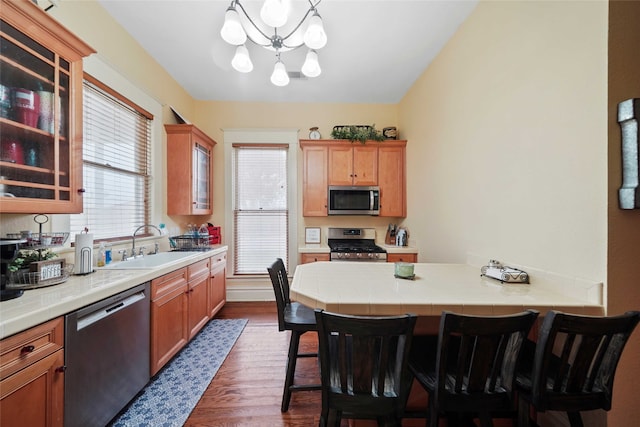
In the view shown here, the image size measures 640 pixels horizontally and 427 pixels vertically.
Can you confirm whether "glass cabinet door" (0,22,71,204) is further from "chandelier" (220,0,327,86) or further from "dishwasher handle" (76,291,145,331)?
"chandelier" (220,0,327,86)

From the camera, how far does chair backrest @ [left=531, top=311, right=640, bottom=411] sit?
3.02 feet

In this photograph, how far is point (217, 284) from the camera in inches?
122

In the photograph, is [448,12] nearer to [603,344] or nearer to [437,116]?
[437,116]

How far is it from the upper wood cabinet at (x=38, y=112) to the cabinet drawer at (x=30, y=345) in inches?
23.3

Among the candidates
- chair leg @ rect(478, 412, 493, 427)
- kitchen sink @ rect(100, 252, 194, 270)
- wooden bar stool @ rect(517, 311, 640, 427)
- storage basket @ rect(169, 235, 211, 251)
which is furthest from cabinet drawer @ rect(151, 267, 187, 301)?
wooden bar stool @ rect(517, 311, 640, 427)

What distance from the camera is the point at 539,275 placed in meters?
1.47

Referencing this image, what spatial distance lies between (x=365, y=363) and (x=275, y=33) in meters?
2.55

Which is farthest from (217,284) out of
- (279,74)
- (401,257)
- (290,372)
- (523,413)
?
(523,413)

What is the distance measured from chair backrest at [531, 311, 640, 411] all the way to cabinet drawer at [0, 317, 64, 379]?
6.74 ft

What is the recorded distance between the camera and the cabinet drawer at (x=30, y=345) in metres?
0.95

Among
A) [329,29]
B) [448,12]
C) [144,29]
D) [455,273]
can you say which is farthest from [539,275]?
[144,29]

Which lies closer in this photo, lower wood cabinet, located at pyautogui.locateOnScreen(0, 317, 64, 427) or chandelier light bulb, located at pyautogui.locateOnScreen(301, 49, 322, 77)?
lower wood cabinet, located at pyautogui.locateOnScreen(0, 317, 64, 427)

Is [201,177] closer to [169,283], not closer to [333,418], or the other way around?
[169,283]

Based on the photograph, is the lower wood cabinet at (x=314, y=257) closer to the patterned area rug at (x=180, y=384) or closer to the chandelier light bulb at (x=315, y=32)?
the patterned area rug at (x=180, y=384)
